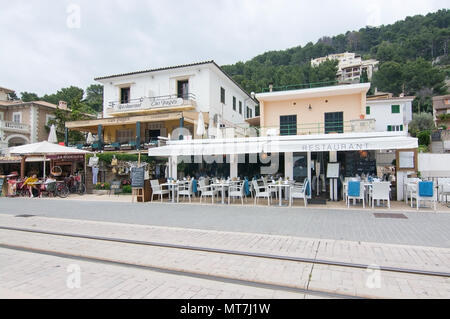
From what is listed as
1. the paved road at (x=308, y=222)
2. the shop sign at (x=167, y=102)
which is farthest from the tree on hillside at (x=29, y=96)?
the paved road at (x=308, y=222)

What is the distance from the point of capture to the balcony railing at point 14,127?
93.9ft

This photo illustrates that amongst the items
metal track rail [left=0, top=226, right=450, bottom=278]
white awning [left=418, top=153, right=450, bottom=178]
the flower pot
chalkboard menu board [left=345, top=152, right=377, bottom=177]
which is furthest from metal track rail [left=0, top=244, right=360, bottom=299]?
white awning [left=418, top=153, right=450, bottom=178]

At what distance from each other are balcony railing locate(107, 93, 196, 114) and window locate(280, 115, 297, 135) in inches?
307

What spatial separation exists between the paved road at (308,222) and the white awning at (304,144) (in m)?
→ 2.32

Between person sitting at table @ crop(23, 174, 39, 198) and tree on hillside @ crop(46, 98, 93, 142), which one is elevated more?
tree on hillside @ crop(46, 98, 93, 142)

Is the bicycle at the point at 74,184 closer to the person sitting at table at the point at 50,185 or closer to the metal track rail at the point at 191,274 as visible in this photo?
the person sitting at table at the point at 50,185

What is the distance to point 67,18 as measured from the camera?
26.3 ft

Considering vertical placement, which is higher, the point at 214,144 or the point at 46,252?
the point at 214,144

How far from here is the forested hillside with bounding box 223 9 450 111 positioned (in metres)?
52.0

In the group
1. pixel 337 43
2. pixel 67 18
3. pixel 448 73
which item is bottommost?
pixel 67 18

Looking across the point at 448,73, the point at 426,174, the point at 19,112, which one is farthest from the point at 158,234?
the point at 448,73

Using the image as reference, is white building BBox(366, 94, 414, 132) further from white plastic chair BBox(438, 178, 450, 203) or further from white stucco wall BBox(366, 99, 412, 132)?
white plastic chair BBox(438, 178, 450, 203)
